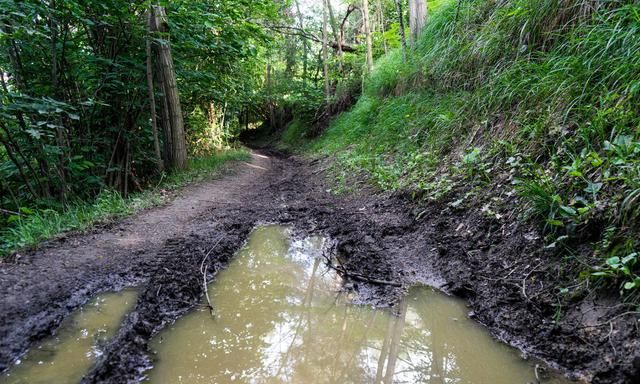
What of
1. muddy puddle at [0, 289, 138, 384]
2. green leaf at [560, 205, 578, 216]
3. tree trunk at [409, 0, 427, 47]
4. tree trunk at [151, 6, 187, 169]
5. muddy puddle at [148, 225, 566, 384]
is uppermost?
tree trunk at [409, 0, 427, 47]

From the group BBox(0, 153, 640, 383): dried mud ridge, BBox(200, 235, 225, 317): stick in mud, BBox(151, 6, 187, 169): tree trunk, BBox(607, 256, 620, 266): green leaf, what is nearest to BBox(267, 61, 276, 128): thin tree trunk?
BBox(151, 6, 187, 169): tree trunk

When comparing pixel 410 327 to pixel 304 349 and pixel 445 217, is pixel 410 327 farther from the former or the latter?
pixel 445 217

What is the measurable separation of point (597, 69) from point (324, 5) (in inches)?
521

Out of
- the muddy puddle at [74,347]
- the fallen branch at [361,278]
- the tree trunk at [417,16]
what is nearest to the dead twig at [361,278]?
the fallen branch at [361,278]

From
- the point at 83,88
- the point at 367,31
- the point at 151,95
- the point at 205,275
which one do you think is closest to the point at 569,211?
the point at 205,275

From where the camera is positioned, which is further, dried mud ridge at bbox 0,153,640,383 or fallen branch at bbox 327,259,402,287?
fallen branch at bbox 327,259,402,287

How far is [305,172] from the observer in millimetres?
9250

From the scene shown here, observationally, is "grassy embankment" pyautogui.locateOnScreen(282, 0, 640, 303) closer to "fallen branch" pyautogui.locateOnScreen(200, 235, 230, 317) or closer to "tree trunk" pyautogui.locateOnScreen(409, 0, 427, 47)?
"tree trunk" pyautogui.locateOnScreen(409, 0, 427, 47)

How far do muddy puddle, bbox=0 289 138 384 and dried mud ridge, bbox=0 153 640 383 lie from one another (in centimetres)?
8

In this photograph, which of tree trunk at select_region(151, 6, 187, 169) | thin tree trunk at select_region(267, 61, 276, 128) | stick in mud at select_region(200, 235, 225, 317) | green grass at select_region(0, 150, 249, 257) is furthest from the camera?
thin tree trunk at select_region(267, 61, 276, 128)

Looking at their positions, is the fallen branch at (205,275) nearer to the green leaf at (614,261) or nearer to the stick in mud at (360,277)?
the stick in mud at (360,277)

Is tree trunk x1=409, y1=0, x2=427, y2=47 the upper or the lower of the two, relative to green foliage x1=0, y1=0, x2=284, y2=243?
→ upper

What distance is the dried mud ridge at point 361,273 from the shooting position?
73.6 inches

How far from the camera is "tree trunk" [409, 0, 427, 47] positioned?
8375mm
